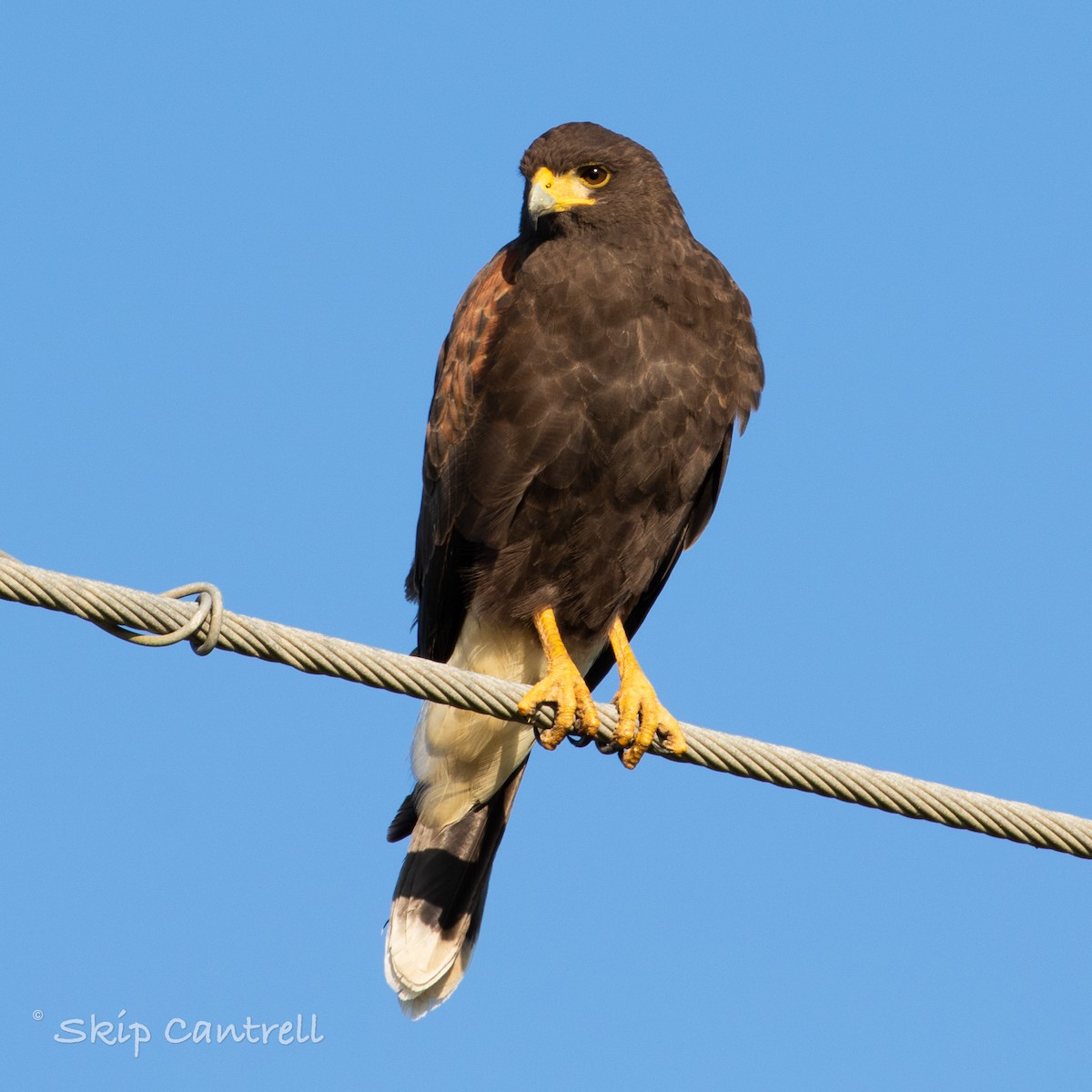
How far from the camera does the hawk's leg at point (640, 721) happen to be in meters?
5.00

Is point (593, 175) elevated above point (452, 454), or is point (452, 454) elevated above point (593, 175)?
point (593, 175)

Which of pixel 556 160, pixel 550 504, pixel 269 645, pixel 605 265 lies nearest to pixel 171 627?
pixel 269 645

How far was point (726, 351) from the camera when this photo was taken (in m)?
5.52

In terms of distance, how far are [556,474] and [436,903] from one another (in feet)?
5.44

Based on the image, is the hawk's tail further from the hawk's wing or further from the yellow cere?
the yellow cere

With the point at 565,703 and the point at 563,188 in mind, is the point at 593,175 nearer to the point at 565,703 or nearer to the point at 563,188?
the point at 563,188

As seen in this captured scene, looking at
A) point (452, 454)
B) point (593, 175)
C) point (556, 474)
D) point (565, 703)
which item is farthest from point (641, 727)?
point (593, 175)

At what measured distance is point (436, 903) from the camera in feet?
18.9

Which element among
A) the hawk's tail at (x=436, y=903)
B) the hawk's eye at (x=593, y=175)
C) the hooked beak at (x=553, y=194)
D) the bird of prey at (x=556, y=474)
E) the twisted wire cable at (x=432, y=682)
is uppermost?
the hawk's eye at (x=593, y=175)

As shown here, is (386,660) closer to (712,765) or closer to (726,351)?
(712,765)

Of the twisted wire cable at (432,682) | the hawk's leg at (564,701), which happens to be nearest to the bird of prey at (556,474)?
the hawk's leg at (564,701)

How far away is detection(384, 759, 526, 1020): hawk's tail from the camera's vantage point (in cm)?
571

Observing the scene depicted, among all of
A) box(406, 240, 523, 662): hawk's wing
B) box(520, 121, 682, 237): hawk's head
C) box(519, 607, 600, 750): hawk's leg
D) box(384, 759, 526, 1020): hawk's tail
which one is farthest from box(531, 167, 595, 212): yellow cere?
box(384, 759, 526, 1020): hawk's tail

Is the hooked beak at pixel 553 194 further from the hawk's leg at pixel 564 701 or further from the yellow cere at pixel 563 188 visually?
the hawk's leg at pixel 564 701
